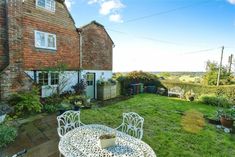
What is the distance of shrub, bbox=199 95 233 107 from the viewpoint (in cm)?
1234

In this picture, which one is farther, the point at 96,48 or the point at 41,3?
the point at 96,48

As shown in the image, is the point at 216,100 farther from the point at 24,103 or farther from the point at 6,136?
the point at 6,136

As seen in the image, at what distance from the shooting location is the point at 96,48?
13398 mm

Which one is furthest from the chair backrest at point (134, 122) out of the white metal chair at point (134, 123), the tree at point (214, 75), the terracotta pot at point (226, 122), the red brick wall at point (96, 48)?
the tree at point (214, 75)

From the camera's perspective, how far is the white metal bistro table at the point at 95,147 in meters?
2.74

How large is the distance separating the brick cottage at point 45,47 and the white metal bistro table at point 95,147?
594cm

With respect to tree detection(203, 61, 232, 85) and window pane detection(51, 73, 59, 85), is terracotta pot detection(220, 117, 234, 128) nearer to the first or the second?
window pane detection(51, 73, 59, 85)

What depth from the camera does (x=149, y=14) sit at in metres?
14.1

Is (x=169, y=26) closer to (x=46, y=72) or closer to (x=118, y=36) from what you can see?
(x=118, y=36)

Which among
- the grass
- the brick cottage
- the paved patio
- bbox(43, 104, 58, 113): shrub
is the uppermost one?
the brick cottage

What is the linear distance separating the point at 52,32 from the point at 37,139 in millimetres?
6890

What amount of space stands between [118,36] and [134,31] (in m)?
2.42

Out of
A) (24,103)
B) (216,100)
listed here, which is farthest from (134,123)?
(216,100)

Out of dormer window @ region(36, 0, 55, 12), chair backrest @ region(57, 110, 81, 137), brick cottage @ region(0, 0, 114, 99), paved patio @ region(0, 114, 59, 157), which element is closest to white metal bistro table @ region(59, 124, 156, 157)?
chair backrest @ region(57, 110, 81, 137)
